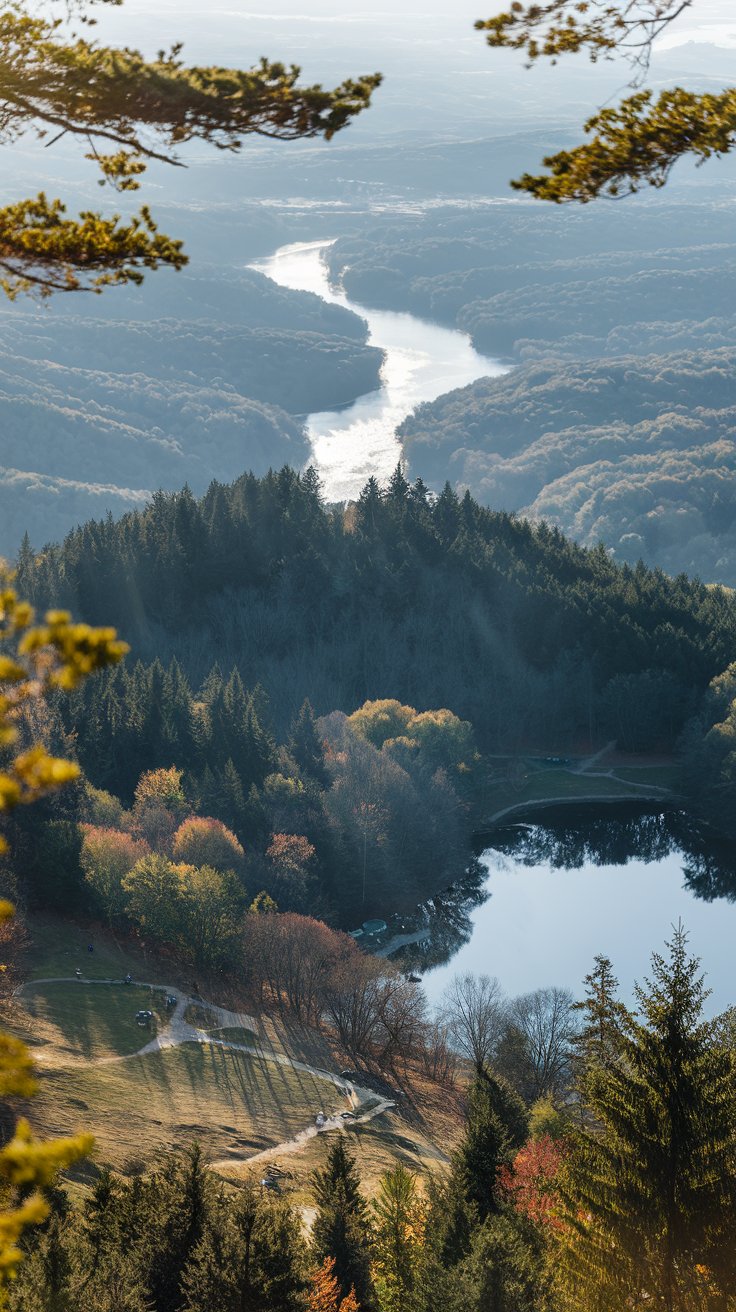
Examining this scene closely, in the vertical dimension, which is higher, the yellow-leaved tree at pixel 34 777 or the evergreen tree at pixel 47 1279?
the yellow-leaved tree at pixel 34 777

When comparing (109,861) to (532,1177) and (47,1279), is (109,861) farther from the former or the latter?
(47,1279)

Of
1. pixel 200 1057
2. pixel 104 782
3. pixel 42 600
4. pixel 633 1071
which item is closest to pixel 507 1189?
pixel 633 1071

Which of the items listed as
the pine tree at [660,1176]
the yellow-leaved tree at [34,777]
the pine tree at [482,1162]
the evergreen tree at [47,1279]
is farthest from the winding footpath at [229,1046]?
the yellow-leaved tree at [34,777]

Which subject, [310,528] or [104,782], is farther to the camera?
[310,528]

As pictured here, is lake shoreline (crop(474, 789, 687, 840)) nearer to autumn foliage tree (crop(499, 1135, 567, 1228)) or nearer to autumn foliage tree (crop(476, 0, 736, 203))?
autumn foliage tree (crop(499, 1135, 567, 1228))

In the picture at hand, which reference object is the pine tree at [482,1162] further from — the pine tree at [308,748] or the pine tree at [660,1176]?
the pine tree at [308,748]

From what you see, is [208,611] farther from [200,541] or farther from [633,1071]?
[633,1071]
